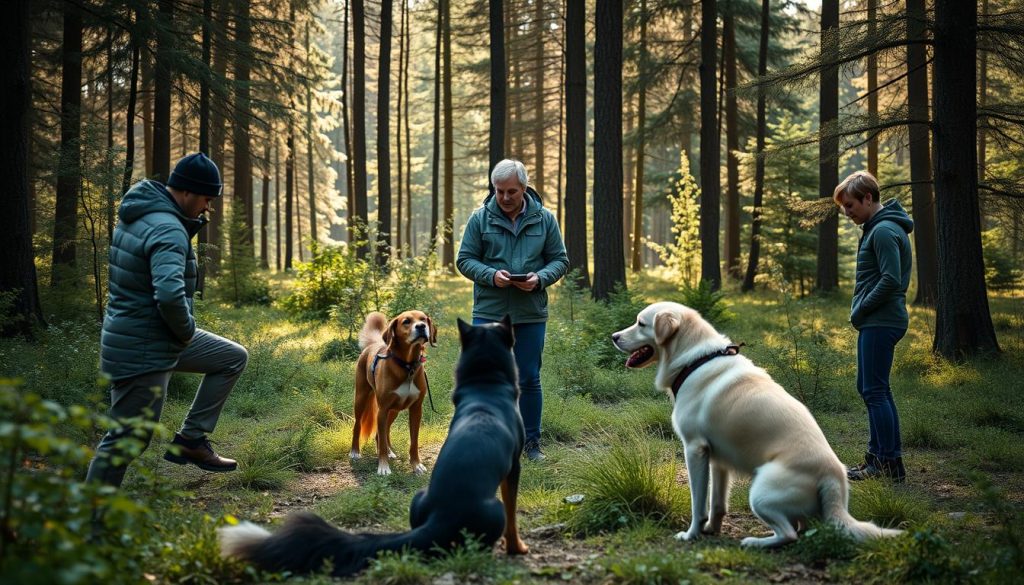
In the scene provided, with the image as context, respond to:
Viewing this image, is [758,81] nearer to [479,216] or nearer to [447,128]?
[479,216]

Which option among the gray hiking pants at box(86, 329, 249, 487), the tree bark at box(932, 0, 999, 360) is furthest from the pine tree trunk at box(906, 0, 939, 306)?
the gray hiking pants at box(86, 329, 249, 487)

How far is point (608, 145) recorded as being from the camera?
13.9 m

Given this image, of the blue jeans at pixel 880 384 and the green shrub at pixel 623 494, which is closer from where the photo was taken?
the green shrub at pixel 623 494

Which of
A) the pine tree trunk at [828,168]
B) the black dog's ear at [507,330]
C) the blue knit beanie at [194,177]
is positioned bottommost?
the black dog's ear at [507,330]

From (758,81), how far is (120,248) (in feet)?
30.6

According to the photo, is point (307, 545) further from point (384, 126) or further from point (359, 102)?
point (359, 102)

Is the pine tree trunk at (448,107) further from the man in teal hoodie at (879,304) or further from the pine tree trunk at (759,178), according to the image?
the man in teal hoodie at (879,304)

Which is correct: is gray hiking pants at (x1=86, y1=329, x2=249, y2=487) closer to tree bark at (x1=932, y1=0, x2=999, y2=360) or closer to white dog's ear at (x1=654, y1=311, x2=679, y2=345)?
white dog's ear at (x1=654, y1=311, x2=679, y2=345)

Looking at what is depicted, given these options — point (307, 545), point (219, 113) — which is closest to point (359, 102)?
point (219, 113)

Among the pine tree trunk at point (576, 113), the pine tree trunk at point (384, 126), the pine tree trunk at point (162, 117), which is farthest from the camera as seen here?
the pine tree trunk at point (384, 126)

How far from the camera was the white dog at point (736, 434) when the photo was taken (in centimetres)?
422

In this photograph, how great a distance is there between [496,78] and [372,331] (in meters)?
11.4

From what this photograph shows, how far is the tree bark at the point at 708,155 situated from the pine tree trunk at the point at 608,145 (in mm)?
4972

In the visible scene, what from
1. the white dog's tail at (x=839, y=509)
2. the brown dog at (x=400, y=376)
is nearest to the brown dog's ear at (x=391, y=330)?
Answer: the brown dog at (x=400, y=376)
